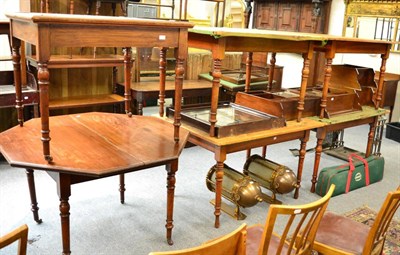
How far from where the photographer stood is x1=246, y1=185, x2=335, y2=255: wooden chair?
1676 millimetres

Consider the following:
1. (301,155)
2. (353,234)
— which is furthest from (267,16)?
(353,234)

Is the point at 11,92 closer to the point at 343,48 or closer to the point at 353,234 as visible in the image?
the point at 343,48

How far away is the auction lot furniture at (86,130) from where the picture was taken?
1970 mm

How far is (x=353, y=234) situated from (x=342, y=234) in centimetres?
7

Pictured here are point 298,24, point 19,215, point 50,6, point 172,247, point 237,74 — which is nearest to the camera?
point 172,247

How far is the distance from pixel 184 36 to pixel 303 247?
132 cm

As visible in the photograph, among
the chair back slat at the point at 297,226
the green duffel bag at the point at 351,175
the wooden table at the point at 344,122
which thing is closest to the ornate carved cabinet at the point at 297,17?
the wooden table at the point at 344,122

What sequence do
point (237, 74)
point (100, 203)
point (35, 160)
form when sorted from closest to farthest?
1. point (35, 160)
2. point (100, 203)
3. point (237, 74)

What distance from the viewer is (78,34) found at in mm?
2020

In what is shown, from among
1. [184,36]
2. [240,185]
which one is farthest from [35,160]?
[240,185]

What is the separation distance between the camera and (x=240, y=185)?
131 inches

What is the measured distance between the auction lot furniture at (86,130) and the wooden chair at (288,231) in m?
0.68

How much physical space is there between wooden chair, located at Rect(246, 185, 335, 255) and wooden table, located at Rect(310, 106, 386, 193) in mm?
1661

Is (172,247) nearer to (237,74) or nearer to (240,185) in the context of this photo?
(240,185)
